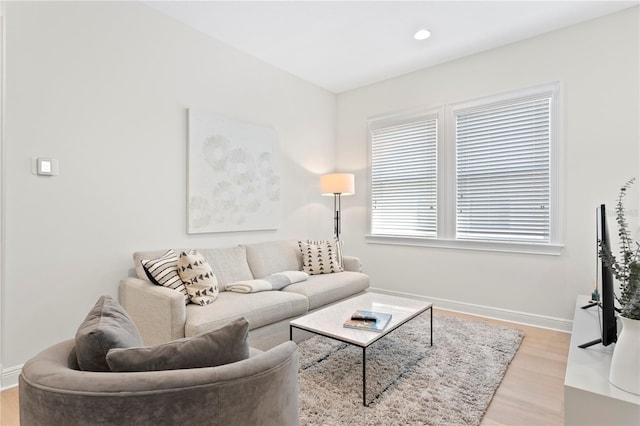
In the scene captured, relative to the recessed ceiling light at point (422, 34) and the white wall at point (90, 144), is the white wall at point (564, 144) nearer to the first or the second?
the recessed ceiling light at point (422, 34)

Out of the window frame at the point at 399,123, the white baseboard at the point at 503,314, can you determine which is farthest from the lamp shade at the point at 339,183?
the white baseboard at the point at 503,314

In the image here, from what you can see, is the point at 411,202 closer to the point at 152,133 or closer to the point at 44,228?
the point at 152,133

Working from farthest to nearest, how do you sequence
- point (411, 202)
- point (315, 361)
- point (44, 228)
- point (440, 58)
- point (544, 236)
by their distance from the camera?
point (411, 202), point (440, 58), point (544, 236), point (315, 361), point (44, 228)

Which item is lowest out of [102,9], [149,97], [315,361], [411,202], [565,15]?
[315,361]

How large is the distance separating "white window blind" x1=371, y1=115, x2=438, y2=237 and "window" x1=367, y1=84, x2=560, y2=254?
0.01 m

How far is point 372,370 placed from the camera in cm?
232

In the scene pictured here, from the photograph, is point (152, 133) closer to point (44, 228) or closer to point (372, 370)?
point (44, 228)

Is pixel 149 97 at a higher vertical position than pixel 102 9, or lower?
lower

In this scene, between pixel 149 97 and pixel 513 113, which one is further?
pixel 513 113

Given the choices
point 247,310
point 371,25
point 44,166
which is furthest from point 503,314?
point 44,166

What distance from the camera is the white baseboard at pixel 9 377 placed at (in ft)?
7.05

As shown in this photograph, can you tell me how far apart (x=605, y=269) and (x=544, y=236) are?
1.91 m

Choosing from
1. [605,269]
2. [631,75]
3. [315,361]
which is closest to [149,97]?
[315,361]

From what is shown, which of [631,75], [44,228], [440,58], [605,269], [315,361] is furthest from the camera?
[440,58]
